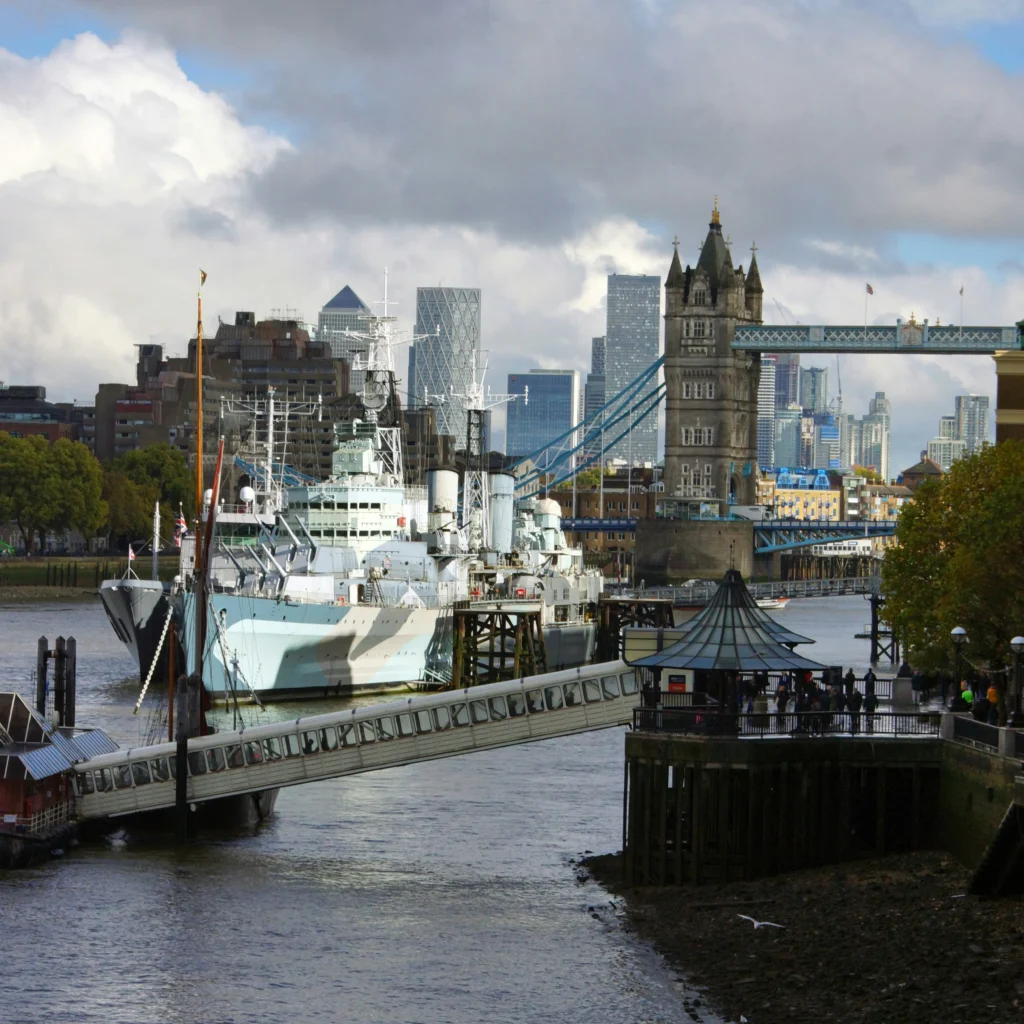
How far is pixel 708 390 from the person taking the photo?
187m

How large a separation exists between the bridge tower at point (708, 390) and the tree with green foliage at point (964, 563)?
125111mm

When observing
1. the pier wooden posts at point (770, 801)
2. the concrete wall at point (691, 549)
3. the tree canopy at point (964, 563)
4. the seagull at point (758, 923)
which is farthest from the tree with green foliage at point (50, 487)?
the seagull at point (758, 923)

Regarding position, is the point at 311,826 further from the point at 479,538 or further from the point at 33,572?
the point at 33,572

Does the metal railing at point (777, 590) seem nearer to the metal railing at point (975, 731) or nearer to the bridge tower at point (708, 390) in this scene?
the bridge tower at point (708, 390)

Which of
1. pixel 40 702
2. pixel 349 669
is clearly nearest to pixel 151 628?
pixel 349 669

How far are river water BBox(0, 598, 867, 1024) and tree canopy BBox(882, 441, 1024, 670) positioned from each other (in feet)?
28.8

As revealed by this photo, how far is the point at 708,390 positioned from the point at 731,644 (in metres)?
151

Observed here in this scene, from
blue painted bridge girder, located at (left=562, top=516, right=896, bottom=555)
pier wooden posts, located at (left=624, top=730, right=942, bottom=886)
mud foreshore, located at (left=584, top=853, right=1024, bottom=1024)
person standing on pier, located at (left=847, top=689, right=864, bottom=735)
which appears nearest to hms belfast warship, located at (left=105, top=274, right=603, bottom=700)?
person standing on pier, located at (left=847, top=689, right=864, bottom=735)

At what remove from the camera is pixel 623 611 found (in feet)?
299

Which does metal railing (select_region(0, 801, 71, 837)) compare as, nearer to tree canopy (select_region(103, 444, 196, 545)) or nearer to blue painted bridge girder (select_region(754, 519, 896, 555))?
tree canopy (select_region(103, 444, 196, 545))

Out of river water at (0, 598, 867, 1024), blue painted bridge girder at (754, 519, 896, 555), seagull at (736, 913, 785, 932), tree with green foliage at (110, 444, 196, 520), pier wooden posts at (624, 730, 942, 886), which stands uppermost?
tree with green foliage at (110, 444, 196, 520)

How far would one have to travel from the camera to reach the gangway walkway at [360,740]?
40406mm

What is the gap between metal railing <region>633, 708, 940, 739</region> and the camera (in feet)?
114

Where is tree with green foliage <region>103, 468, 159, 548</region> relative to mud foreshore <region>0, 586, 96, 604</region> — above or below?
above
